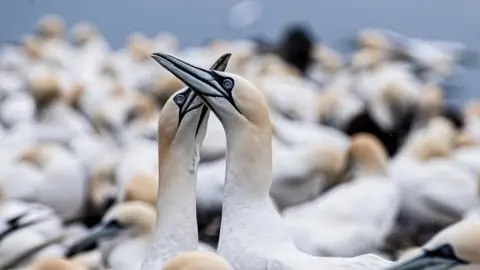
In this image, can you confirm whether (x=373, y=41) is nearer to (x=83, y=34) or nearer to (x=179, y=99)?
(x=83, y=34)

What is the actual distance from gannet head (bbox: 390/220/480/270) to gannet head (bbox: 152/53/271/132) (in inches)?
38.7

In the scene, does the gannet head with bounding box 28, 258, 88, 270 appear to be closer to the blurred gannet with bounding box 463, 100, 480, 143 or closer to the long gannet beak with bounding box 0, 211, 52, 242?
the long gannet beak with bounding box 0, 211, 52, 242

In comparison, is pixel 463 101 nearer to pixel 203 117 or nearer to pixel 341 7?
pixel 341 7

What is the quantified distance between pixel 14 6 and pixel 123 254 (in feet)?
41.9

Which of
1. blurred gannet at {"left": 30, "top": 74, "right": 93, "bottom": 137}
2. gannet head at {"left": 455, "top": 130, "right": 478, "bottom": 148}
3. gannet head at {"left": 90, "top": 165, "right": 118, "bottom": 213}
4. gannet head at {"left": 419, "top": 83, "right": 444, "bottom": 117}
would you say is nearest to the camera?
gannet head at {"left": 90, "top": 165, "right": 118, "bottom": 213}

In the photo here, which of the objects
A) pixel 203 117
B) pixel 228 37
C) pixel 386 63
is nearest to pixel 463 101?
pixel 386 63

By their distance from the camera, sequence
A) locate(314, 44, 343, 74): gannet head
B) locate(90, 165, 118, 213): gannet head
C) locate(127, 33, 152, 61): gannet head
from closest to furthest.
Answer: locate(90, 165, 118, 213): gannet head, locate(127, 33, 152, 61): gannet head, locate(314, 44, 343, 74): gannet head

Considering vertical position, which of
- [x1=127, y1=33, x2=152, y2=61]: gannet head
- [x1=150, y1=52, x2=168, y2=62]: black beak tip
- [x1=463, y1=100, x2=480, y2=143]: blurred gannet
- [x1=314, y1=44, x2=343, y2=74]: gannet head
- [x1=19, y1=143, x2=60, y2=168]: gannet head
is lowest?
[x1=150, y1=52, x2=168, y2=62]: black beak tip

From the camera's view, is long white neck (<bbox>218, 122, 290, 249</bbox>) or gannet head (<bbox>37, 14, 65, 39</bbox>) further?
gannet head (<bbox>37, 14, 65, 39</bbox>)

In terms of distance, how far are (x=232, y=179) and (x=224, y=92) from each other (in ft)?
1.07

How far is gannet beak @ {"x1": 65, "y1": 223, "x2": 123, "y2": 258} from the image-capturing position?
24.1 ft

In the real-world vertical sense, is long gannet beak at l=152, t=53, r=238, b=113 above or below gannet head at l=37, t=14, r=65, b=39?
below

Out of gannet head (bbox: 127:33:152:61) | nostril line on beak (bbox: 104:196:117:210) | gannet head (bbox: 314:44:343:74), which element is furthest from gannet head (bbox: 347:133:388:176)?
gannet head (bbox: 314:44:343:74)

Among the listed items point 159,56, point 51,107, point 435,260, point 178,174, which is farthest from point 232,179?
point 51,107
